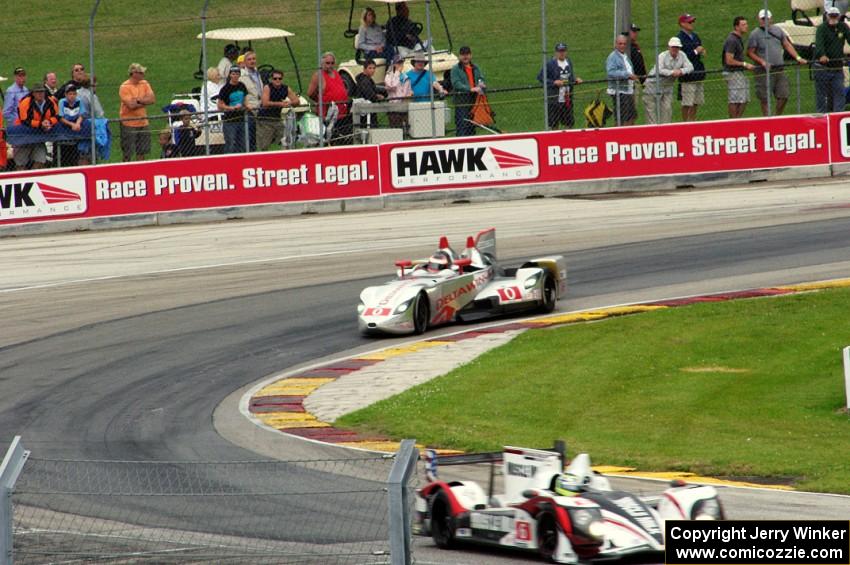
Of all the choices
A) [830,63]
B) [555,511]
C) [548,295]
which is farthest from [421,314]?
[830,63]

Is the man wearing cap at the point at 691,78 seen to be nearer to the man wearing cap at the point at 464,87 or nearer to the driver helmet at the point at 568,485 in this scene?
the man wearing cap at the point at 464,87

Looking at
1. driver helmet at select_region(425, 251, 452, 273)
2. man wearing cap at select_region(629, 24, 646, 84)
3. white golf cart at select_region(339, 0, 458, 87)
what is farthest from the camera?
man wearing cap at select_region(629, 24, 646, 84)

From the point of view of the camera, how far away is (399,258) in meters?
23.4

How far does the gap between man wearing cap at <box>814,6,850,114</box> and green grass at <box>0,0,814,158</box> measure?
286 mm

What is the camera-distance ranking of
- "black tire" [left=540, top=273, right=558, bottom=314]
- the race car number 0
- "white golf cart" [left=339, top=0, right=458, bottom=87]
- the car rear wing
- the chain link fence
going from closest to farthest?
the chain link fence → the race car number 0 → the car rear wing → "black tire" [left=540, top=273, right=558, bottom=314] → "white golf cart" [left=339, top=0, right=458, bottom=87]

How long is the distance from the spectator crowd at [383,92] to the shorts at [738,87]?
0.02 metres

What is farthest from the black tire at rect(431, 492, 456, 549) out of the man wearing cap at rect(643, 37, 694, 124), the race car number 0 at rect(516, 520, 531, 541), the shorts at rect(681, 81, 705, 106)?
the shorts at rect(681, 81, 705, 106)

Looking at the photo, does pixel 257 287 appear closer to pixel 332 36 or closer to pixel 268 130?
pixel 268 130

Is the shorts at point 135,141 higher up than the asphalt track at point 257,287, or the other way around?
the shorts at point 135,141

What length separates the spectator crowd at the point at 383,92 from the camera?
26.9 m

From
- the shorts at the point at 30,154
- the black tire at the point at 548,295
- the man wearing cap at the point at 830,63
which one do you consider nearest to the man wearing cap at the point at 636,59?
the man wearing cap at the point at 830,63

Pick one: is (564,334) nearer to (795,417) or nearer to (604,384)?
(604,384)

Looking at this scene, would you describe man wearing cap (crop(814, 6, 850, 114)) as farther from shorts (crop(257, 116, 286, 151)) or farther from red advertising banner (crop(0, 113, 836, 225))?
shorts (crop(257, 116, 286, 151))

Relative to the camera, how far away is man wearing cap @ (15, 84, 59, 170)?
26.4 meters
